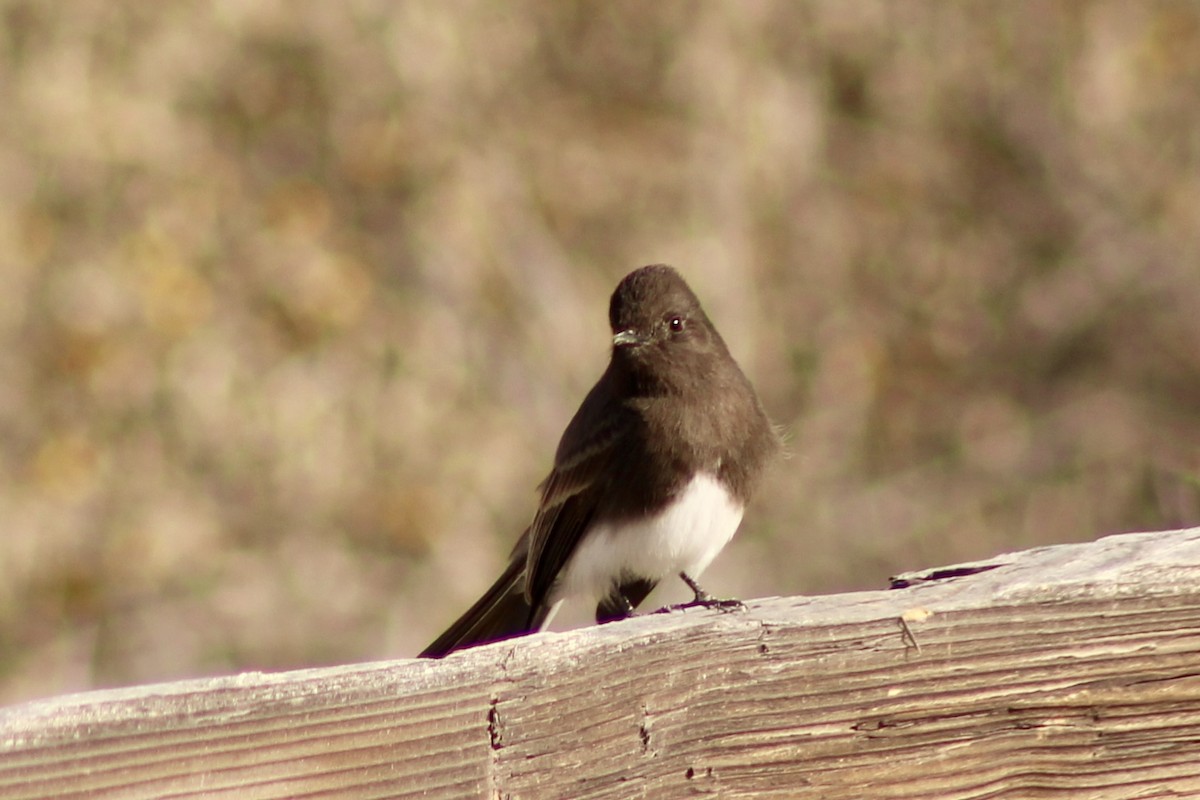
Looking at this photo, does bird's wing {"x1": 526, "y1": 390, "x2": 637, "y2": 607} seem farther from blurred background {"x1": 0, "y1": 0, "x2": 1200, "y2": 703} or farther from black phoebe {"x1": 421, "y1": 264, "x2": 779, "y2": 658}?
blurred background {"x1": 0, "y1": 0, "x2": 1200, "y2": 703}

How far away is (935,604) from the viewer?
2066 mm

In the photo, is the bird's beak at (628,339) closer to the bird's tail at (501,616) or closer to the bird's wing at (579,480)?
the bird's wing at (579,480)

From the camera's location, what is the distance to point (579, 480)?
15.6 ft

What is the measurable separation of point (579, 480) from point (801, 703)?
277 centimetres

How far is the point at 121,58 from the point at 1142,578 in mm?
6886

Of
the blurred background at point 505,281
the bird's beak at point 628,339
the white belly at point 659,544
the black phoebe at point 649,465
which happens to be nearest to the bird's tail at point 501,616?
the black phoebe at point 649,465

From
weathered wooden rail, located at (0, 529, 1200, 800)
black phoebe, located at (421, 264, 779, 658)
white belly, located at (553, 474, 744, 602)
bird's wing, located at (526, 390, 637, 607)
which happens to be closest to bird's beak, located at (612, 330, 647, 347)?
black phoebe, located at (421, 264, 779, 658)

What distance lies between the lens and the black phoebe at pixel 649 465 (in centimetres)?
457

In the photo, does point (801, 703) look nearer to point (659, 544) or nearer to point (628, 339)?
point (659, 544)

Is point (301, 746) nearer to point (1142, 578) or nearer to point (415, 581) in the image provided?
point (1142, 578)

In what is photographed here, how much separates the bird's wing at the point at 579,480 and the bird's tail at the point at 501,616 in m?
0.10

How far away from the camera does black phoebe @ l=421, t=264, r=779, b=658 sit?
4574 mm

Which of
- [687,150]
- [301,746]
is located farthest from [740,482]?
[687,150]

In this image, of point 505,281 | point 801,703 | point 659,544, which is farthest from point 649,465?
point 505,281
